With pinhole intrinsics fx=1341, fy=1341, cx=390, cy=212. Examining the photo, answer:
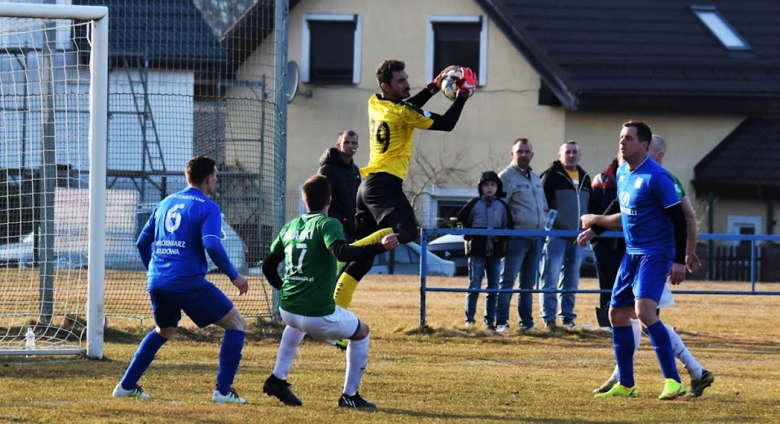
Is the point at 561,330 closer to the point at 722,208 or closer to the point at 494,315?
the point at 494,315

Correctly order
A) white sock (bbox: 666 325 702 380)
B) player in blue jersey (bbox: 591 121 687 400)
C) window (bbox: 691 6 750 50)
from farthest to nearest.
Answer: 1. window (bbox: 691 6 750 50)
2. white sock (bbox: 666 325 702 380)
3. player in blue jersey (bbox: 591 121 687 400)

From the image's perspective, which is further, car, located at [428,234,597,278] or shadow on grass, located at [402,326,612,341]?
car, located at [428,234,597,278]

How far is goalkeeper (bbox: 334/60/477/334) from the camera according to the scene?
391 inches

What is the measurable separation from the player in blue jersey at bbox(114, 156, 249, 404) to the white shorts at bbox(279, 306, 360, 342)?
1.22 ft

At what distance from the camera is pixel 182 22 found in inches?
680

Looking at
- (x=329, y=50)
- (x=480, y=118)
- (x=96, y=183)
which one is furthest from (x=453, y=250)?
(x=96, y=183)

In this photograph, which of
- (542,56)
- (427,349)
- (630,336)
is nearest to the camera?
(630,336)

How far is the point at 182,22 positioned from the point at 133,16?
195cm

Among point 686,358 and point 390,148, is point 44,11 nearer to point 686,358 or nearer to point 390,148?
point 390,148

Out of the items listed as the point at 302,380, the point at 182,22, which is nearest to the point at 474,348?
the point at 302,380

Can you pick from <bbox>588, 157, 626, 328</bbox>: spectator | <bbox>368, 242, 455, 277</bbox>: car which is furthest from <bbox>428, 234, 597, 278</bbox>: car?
<bbox>588, 157, 626, 328</bbox>: spectator

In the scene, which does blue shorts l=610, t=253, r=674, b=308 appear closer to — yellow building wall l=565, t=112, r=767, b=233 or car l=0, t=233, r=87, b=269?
car l=0, t=233, r=87, b=269

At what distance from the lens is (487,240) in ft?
48.8

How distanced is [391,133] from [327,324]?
2375mm
